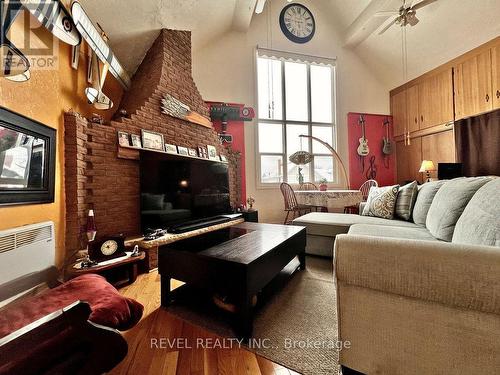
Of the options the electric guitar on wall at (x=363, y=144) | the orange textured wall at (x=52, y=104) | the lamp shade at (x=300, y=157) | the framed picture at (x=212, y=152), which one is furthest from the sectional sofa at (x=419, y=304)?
the electric guitar on wall at (x=363, y=144)

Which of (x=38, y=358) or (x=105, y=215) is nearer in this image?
(x=38, y=358)

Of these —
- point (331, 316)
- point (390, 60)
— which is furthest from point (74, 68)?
point (390, 60)

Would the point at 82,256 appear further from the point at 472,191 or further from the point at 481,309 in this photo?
the point at 472,191

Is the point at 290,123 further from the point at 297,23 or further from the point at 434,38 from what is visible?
the point at 434,38

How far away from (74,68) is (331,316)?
303 centimetres

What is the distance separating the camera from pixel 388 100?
5.37 metres

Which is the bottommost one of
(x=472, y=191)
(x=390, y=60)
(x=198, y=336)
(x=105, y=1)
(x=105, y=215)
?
(x=198, y=336)

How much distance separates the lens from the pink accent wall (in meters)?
5.02

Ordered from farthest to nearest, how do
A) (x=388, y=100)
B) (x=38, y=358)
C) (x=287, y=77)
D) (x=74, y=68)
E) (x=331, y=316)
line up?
(x=388, y=100)
(x=287, y=77)
(x=74, y=68)
(x=331, y=316)
(x=38, y=358)

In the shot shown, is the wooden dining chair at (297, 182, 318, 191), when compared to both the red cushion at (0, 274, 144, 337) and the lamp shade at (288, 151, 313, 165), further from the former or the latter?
the red cushion at (0, 274, 144, 337)

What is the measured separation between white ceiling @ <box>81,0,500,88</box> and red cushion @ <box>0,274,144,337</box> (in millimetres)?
2698

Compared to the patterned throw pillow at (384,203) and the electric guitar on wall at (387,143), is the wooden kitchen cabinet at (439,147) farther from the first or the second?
the patterned throw pillow at (384,203)

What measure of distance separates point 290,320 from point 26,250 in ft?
5.95

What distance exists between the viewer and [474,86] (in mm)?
3799
